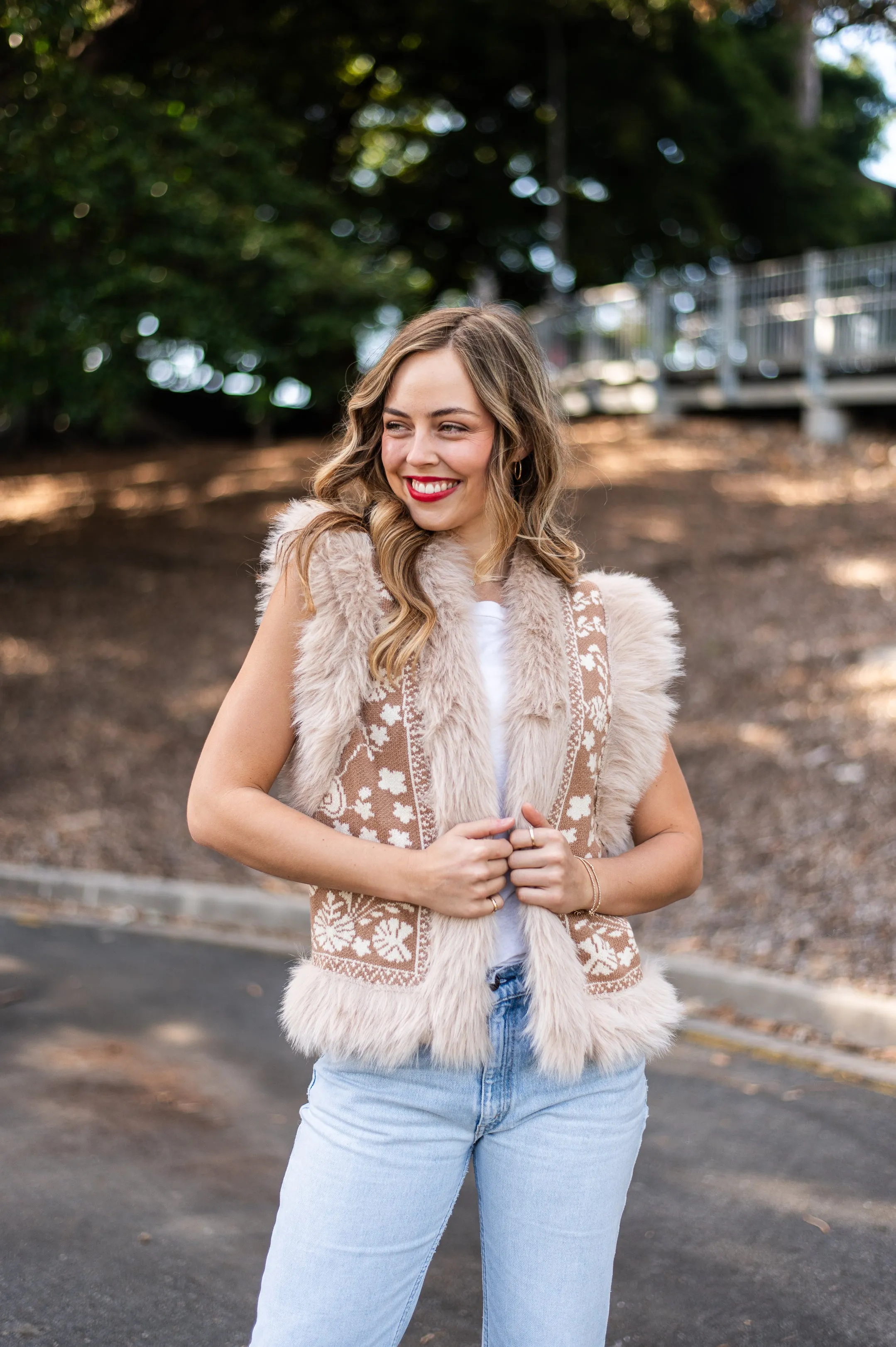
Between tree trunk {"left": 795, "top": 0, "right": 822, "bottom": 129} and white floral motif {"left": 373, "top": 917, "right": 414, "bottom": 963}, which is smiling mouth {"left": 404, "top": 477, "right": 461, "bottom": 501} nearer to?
white floral motif {"left": 373, "top": 917, "right": 414, "bottom": 963}

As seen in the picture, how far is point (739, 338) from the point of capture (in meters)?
16.6

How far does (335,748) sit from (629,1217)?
248cm

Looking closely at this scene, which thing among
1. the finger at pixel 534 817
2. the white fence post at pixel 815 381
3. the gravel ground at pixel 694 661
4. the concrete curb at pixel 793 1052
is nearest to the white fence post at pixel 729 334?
the gravel ground at pixel 694 661

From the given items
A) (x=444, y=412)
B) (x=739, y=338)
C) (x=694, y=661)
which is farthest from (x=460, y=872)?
(x=739, y=338)

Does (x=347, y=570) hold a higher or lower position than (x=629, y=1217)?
higher

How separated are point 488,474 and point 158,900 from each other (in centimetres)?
560

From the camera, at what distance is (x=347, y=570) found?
6.90 feet

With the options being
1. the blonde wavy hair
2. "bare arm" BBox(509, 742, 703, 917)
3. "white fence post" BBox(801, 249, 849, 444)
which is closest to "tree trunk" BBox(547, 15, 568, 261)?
"white fence post" BBox(801, 249, 849, 444)

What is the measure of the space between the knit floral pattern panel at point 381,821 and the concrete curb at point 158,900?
481 centimetres

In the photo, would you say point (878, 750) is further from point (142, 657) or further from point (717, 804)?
point (142, 657)

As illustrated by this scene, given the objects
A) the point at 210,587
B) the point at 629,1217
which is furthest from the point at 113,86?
the point at 629,1217

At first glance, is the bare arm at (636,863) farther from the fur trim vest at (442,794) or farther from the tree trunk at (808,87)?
the tree trunk at (808,87)

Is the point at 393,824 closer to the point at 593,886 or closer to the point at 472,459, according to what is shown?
the point at 593,886

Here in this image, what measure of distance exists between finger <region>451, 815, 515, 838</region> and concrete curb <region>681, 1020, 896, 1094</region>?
133 inches
